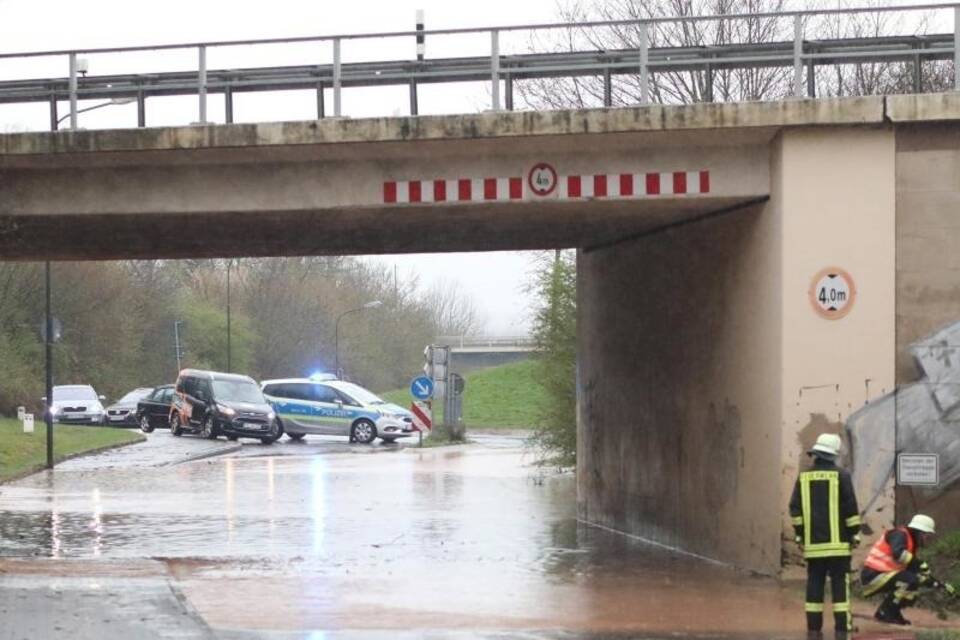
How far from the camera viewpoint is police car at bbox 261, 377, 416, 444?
44188 millimetres

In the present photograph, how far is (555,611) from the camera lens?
12.3 m

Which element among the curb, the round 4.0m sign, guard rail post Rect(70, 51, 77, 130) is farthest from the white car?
the round 4.0m sign

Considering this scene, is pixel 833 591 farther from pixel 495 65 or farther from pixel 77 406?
pixel 77 406

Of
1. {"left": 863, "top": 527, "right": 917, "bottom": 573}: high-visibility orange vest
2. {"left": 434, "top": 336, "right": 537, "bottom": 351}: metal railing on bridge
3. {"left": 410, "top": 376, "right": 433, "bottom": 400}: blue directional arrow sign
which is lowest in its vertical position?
{"left": 863, "top": 527, "right": 917, "bottom": 573}: high-visibility orange vest

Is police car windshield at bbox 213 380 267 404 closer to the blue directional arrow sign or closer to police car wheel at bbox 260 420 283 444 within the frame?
police car wheel at bbox 260 420 283 444

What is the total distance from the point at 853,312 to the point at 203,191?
6328mm

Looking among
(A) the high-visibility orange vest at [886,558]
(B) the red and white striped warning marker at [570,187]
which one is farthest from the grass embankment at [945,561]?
(B) the red and white striped warning marker at [570,187]

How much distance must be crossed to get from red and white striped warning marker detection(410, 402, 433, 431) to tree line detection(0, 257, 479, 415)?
1295 centimetres

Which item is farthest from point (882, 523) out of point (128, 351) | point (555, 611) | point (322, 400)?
point (128, 351)

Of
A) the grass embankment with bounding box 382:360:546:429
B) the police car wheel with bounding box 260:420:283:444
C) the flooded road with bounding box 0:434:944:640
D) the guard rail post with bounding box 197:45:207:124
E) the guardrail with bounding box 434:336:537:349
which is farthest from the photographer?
the guardrail with bounding box 434:336:537:349

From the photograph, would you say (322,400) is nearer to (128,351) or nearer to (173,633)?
(128,351)

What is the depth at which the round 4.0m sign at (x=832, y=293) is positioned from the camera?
46.0 feet

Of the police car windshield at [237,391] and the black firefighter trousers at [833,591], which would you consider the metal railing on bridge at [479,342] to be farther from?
the black firefighter trousers at [833,591]

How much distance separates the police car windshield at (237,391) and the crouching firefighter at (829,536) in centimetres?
3274
